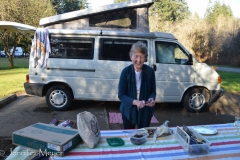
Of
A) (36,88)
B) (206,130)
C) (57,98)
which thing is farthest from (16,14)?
(206,130)

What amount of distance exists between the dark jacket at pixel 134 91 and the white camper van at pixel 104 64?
314 centimetres

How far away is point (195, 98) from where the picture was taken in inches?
247

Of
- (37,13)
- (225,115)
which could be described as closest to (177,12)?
(37,13)

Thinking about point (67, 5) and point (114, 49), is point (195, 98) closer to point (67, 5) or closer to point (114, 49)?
point (114, 49)

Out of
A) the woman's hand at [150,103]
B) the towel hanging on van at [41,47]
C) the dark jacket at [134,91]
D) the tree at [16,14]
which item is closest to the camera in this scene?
the woman's hand at [150,103]

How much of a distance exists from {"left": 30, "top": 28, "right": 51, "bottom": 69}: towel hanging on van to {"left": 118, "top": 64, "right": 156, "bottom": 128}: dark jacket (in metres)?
3.71

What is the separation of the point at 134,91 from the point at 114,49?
133 inches

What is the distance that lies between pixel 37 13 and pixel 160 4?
3911 cm

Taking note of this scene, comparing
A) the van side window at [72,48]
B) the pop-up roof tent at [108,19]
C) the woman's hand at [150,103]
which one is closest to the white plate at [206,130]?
the woman's hand at [150,103]

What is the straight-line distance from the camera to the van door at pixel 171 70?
604cm

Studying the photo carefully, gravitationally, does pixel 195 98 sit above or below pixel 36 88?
below

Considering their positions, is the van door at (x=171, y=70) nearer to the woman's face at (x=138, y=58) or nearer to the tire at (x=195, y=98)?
the tire at (x=195, y=98)

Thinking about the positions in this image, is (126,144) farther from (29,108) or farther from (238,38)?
(238,38)

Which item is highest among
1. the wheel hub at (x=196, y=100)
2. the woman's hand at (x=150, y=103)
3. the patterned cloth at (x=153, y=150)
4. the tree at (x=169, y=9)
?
the tree at (x=169, y=9)
